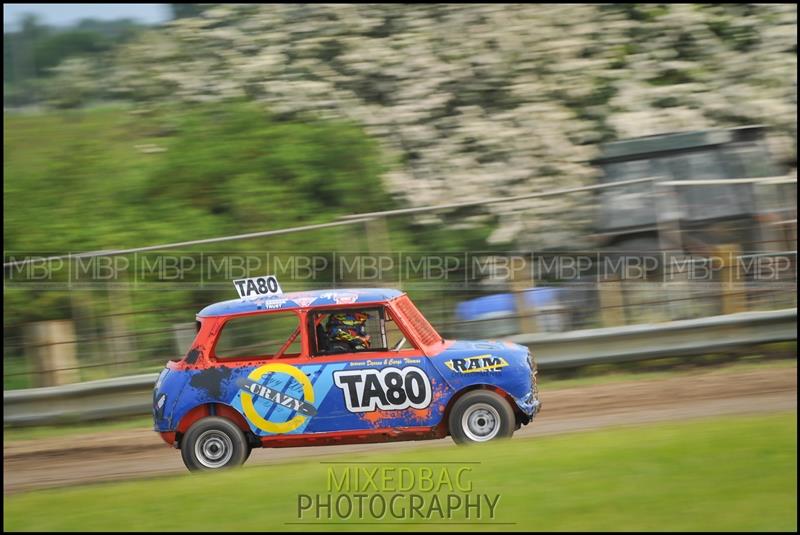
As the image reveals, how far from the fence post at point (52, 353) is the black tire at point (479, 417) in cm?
496

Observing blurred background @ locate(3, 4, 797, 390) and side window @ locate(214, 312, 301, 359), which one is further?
blurred background @ locate(3, 4, 797, 390)

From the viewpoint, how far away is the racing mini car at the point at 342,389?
8.16m

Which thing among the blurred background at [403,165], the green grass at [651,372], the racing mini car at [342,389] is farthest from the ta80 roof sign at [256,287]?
the green grass at [651,372]

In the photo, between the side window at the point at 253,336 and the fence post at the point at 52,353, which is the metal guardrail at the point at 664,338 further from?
the fence post at the point at 52,353

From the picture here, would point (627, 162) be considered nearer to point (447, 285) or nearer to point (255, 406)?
point (447, 285)

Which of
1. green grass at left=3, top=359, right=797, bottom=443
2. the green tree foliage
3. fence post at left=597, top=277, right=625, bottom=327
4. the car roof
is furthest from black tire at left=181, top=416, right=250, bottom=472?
the green tree foliage

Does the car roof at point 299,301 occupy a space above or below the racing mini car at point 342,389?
above

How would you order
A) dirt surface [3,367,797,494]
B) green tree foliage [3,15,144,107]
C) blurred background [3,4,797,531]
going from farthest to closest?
green tree foliage [3,15,144,107], dirt surface [3,367,797,494], blurred background [3,4,797,531]

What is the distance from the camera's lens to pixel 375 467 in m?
7.33

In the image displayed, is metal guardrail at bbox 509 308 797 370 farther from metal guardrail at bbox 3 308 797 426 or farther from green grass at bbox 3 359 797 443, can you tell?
green grass at bbox 3 359 797 443

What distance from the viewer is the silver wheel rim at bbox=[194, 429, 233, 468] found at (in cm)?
830

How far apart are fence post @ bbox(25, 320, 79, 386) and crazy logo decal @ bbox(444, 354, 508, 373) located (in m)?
4.94

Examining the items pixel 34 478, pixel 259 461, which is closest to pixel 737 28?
pixel 259 461

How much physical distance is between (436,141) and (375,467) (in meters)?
8.29
